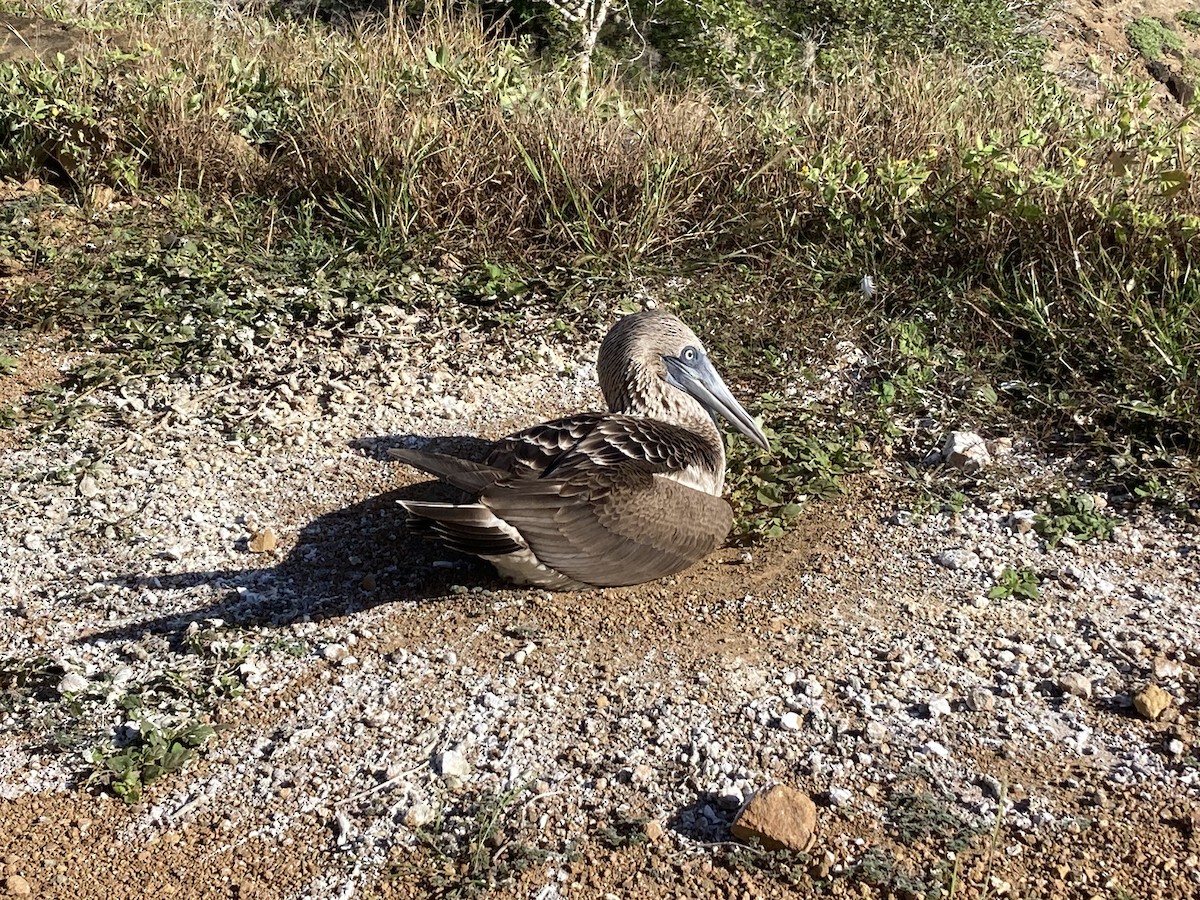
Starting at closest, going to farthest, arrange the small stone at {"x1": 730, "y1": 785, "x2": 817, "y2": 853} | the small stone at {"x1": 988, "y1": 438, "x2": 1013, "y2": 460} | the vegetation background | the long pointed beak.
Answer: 1. the small stone at {"x1": 730, "y1": 785, "x2": 817, "y2": 853}
2. the long pointed beak
3. the small stone at {"x1": 988, "y1": 438, "x2": 1013, "y2": 460}
4. the vegetation background

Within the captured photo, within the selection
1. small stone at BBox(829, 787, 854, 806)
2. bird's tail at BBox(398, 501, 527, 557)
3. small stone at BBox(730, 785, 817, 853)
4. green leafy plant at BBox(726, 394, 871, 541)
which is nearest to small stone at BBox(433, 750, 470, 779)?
bird's tail at BBox(398, 501, 527, 557)

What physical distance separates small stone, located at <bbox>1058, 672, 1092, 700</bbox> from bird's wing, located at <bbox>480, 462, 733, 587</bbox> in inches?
53.5

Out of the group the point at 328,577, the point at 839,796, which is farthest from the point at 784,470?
the point at 328,577

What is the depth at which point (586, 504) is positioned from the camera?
4090 millimetres

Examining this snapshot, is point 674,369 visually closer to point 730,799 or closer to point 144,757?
point 730,799

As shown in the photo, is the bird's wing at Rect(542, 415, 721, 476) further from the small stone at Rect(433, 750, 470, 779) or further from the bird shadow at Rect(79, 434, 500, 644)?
the small stone at Rect(433, 750, 470, 779)

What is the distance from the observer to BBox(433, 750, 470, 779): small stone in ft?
11.4

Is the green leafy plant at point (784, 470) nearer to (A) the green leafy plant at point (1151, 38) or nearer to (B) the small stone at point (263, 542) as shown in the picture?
(B) the small stone at point (263, 542)

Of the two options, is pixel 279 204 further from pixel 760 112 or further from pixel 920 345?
pixel 920 345

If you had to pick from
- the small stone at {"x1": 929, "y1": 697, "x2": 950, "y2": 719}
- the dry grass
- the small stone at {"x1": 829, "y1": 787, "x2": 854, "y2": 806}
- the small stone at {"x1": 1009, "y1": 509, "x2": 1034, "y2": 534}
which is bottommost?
the small stone at {"x1": 829, "y1": 787, "x2": 854, "y2": 806}

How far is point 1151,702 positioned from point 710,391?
2177 millimetres

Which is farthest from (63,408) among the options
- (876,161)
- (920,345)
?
(876,161)

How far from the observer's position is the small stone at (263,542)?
4680mm

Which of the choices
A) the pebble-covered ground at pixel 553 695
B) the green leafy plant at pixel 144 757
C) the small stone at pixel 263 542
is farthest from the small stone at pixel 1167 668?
the small stone at pixel 263 542
